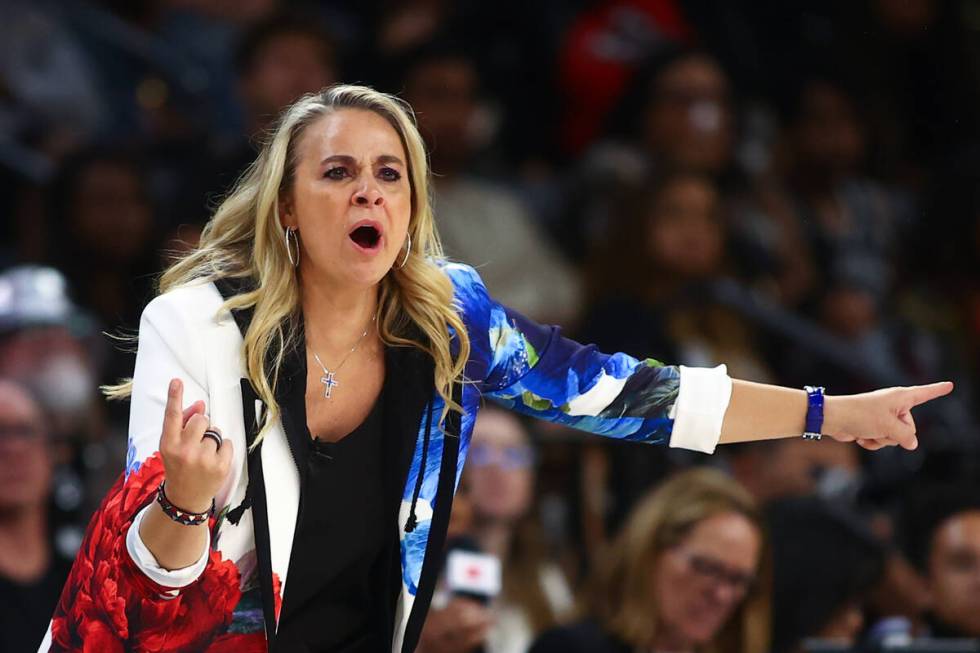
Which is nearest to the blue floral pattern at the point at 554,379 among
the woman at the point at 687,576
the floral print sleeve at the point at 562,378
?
the floral print sleeve at the point at 562,378

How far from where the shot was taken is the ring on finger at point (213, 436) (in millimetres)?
2742

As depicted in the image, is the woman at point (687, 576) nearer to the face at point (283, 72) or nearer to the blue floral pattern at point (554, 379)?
the blue floral pattern at point (554, 379)

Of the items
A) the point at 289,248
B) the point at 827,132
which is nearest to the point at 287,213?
the point at 289,248

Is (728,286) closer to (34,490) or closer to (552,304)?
(552,304)

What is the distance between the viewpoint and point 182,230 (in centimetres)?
558

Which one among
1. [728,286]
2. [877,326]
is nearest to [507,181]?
[728,286]

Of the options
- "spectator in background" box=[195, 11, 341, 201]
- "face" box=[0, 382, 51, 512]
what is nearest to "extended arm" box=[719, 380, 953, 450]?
"face" box=[0, 382, 51, 512]

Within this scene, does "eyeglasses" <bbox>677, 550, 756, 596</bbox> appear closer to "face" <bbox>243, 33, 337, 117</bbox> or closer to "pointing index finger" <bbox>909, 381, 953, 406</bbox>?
"pointing index finger" <bbox>909, 381, 953, 406</bbox>

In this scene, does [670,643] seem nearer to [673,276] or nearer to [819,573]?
[819,573]

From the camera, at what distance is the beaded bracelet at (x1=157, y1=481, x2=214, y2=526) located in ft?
8.97

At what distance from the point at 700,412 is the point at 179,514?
3.40ft

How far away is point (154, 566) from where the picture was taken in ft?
9.14

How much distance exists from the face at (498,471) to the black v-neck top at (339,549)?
2.08 meters

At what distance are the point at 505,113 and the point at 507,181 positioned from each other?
39 centimetres
